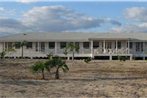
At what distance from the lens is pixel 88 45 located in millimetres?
54000

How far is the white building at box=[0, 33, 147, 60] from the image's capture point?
167 ft

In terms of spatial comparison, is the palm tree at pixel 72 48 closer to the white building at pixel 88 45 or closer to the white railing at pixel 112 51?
the white building at pixel 88 45

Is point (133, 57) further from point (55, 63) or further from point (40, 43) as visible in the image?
point (55, 63)

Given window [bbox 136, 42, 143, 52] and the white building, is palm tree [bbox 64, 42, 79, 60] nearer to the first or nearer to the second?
the white building

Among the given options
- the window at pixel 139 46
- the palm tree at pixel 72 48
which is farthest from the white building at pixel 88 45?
the palm tree at pixel 72 48

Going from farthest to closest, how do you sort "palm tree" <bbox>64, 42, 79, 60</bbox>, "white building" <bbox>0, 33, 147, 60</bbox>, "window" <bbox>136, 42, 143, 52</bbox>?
"window" <bbox>136, 42, 143, 52</bbox>, "white building" <bbox>0, 33, 147, 60</bbox>, "palm tree" <bbox>64, 42, 79, 60</bbox>

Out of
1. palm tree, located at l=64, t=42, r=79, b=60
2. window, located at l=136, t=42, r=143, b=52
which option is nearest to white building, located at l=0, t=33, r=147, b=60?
window, located at l=136, t=42, r=143, b=52

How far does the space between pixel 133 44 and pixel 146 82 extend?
33560 mm

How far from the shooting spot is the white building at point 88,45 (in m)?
50.9

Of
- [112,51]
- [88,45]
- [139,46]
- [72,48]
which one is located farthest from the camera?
[88,45]

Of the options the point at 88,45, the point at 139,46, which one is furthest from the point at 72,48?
the point at 139,46

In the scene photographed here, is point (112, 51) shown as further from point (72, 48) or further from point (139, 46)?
point (72, 48)

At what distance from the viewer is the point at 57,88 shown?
58.4 feet

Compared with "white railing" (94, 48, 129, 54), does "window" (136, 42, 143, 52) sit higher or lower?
higher
